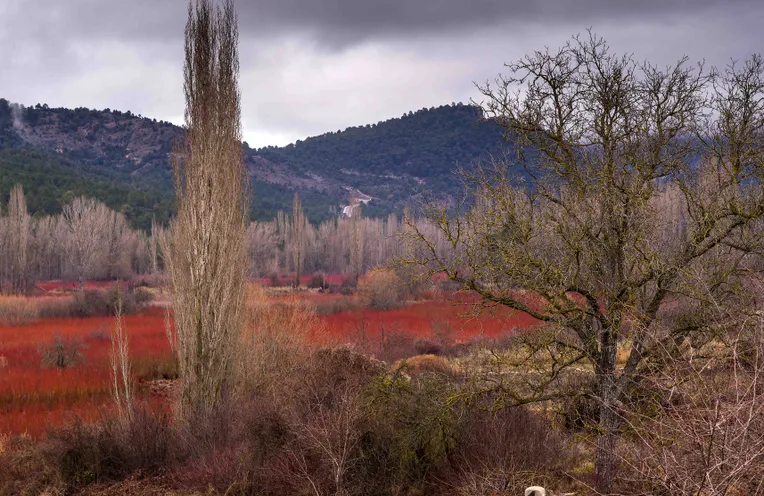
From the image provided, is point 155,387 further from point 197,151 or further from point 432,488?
point 432,488

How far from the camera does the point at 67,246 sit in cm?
5388

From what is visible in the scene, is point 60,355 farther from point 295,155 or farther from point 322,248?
point 295,155

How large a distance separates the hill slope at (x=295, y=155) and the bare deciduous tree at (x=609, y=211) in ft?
302

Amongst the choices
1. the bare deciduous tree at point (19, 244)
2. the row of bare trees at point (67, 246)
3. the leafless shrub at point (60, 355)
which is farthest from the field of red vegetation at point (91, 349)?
the row of bare trees at point (67, 246)

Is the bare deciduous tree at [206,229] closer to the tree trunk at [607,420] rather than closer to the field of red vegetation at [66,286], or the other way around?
the tree trunk at [607,420]

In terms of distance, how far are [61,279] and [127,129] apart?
109 meters

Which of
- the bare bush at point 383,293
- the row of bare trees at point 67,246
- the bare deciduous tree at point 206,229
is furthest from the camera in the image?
the row of bare trees at point 67,246

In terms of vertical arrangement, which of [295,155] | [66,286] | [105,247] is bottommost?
[66,286]

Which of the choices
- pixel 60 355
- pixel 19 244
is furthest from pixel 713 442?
pixel 19 244

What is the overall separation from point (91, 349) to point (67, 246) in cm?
3881

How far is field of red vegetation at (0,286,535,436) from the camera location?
12266 millimetres

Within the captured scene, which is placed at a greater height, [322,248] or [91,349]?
[322,248]

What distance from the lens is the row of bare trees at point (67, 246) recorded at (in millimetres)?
44438

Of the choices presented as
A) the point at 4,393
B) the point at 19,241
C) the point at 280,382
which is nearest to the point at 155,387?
the point at 4,393
